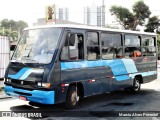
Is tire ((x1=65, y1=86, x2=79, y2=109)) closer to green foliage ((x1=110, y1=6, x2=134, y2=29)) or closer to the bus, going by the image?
the bus

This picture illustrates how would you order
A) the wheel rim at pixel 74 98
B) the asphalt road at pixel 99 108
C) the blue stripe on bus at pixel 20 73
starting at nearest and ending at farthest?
the asphalt road at pixel 99 108, the blue stripe on bus at pixel 20 73, the wheel rim at pixel 74 98

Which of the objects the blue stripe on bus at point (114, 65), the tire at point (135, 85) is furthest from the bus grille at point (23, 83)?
the tire at point (135, 85)

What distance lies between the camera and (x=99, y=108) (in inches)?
399

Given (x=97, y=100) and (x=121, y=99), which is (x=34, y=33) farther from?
(x=121, y=99)

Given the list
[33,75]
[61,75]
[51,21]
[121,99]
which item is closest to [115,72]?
[121,99]

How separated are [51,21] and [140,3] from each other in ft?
125

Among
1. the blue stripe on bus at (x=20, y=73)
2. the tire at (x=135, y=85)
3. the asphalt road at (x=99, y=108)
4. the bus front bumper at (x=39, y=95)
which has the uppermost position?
the blue stripe on bus at (x=20, y=73)

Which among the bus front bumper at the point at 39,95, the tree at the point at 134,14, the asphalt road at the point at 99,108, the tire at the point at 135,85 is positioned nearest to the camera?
the bus front bumper at the point at 39,95

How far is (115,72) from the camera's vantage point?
12.0 m

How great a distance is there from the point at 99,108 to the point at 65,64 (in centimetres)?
200

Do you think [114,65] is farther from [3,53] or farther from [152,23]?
[152,23]

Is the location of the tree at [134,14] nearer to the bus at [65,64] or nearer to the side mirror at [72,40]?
the bus at [65,64]

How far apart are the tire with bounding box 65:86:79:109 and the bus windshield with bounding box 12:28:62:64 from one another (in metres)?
1.36

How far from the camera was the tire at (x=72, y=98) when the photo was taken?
961cm
